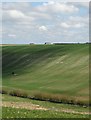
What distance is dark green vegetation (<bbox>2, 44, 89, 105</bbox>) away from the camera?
67.0 meters

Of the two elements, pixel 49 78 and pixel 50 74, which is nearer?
pixel 49 78

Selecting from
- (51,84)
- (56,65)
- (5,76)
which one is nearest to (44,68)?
(56,65)

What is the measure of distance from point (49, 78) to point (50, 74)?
5935mm

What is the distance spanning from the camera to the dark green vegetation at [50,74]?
67.0 metres

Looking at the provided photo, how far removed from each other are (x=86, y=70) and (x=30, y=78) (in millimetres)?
14954

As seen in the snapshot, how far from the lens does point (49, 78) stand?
301 ft

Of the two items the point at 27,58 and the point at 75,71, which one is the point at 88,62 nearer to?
the point at 75,71

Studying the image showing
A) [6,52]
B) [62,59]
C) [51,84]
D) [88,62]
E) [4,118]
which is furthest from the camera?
[6,52]

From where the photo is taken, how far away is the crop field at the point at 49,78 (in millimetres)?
54812

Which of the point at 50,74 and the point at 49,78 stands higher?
the point at 50,74

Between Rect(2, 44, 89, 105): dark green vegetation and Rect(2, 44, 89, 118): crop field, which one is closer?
Rect(2, 44, 89, 118): crop field

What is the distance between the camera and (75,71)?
9369 centimetres

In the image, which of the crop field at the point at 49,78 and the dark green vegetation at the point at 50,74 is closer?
the crop field at the point at 49,78

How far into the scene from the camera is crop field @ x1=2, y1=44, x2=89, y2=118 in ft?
180
